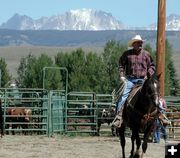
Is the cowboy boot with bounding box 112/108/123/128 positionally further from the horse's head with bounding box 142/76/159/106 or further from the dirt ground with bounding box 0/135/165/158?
the dirt ground with bounding box 0/135/165/158

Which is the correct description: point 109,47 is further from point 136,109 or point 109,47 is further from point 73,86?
point 136,109

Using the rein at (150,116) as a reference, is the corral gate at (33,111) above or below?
below

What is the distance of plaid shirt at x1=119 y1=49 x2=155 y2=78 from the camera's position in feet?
36.2

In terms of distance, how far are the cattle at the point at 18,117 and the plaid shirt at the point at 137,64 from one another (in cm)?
948

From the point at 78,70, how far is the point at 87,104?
43582 millimetres

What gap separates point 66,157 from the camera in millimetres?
12086

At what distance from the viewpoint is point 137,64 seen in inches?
434

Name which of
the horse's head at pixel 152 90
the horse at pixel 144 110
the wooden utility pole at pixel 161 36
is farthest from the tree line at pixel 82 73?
the horse's head at pixel 152 90

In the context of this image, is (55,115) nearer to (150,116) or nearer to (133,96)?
(133,96)

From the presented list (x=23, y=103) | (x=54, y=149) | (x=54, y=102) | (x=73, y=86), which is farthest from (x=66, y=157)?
(x=73, y=86)

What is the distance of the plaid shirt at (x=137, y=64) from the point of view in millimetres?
11023

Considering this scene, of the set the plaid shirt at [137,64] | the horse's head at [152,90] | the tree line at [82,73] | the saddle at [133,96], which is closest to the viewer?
the horse's head at [152,90]

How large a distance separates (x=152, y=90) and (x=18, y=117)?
11051mm

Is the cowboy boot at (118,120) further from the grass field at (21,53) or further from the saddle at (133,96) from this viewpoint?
the grass field at (21,53)
